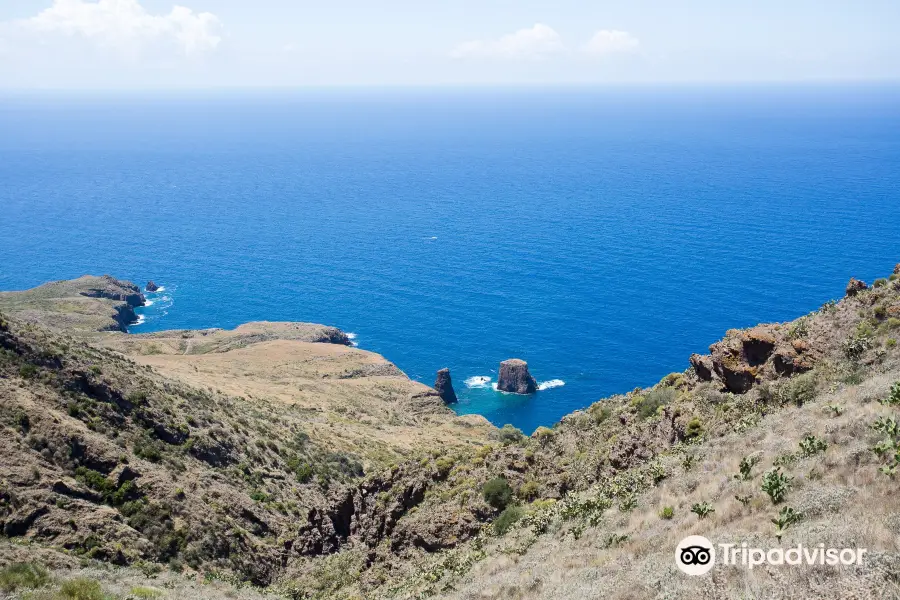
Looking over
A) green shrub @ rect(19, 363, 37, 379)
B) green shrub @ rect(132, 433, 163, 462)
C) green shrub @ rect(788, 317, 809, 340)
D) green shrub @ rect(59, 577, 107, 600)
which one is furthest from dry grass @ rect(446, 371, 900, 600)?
green shrub @ rect(19, 363, 37, 379)

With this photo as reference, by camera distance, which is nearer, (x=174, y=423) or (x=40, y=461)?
(x=40, y=461)

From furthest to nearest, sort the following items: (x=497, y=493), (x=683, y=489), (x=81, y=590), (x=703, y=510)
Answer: (x=497, y=493), (x=81, y=590), (x=683, y=489), (x=703, y=510)

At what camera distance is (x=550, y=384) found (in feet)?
286

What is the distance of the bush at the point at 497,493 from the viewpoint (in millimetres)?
27438

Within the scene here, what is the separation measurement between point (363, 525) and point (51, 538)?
1313 centimetres

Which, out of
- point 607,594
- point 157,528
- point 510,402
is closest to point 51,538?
point 157,528

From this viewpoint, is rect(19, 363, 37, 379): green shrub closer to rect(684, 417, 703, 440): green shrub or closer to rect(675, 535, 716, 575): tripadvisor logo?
rect(684, 417, 703, 440): green shrub

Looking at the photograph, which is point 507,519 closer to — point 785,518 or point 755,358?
point 755,358

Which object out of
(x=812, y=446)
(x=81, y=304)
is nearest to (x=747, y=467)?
(x=812, y=446)

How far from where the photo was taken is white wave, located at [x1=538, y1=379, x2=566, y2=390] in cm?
8669

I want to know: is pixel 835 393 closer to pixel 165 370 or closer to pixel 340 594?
pixel 340 594

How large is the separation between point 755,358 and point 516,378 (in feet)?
192

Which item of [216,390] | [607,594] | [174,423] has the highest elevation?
[607,594]

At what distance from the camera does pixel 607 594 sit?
1430 centimetres
